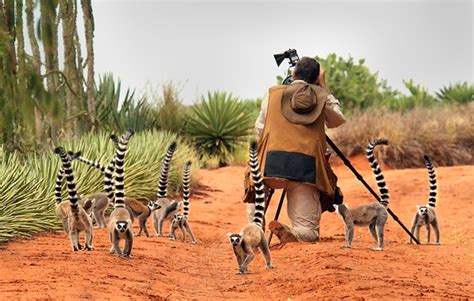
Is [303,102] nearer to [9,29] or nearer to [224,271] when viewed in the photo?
[224,271]

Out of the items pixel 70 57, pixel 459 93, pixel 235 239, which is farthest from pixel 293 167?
pixel 459 93

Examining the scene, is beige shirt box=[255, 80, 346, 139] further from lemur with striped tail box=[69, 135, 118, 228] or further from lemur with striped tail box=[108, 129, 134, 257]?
lemur with striped tail box=[69, 135, 118, 228]

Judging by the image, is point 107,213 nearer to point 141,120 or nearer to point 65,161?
point 65,161

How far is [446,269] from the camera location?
399 inches

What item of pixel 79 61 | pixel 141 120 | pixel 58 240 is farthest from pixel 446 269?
pixel 141 120

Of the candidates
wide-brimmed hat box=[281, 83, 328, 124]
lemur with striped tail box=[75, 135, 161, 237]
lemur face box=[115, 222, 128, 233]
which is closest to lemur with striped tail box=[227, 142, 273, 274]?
lemur face box=[115, 222, 128, 233]

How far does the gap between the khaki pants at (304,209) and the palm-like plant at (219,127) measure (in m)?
18.9

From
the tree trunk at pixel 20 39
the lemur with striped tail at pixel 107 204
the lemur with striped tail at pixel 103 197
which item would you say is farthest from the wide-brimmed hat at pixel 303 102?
the tree trunk at pixel 20 39

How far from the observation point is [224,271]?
10.0 meters

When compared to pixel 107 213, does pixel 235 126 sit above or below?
above

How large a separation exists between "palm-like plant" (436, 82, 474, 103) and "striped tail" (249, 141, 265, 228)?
31.2 meters

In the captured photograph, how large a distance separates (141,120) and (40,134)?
7040 millimetres

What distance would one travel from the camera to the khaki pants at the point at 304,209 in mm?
11281

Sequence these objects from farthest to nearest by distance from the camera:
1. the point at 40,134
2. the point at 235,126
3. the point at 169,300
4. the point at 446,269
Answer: the point at 235,126 < the point at 40,134 < the point at 446,269 < the point at 169,300
